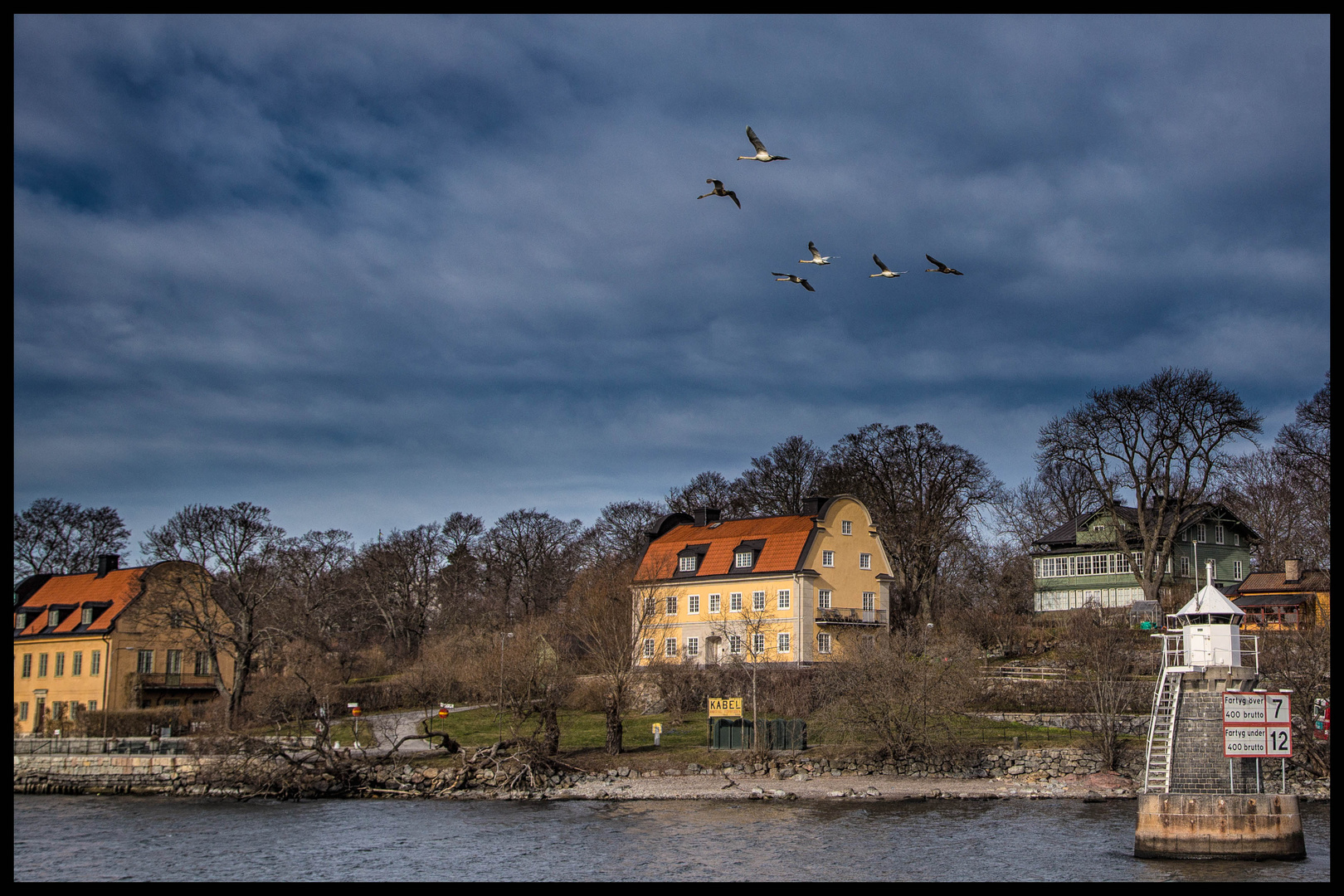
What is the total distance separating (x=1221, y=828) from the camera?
2603 centimetres

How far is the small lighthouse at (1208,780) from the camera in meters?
25.9

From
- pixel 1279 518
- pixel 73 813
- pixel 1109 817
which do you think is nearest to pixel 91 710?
pixel 73 813

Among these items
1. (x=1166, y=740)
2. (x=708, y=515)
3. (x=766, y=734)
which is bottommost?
(x=766, y=734)

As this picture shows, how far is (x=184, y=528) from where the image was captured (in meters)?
53.4

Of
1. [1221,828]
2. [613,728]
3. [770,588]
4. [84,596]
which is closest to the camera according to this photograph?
[1221,828]

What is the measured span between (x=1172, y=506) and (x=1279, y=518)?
9711mm

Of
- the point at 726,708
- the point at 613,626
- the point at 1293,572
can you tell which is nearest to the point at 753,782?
the point at 726,708

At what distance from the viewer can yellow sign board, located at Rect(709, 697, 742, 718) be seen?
4288 cm

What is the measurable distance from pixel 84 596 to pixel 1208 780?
56232 millimetres

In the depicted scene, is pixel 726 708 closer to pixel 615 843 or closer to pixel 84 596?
pixel 615 843

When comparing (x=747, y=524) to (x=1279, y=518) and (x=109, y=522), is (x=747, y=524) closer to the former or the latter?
(x=1279, y=518)

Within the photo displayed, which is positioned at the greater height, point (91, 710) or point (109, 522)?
point (109, 522)

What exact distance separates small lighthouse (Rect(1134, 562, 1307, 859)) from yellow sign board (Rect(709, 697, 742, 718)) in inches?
659

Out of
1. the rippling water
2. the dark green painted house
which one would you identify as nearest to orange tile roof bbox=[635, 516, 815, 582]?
the dark green painted house
